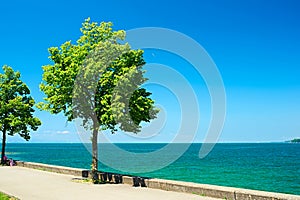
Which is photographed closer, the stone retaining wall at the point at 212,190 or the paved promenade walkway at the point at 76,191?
the stone retaining wall at the point at 212,190

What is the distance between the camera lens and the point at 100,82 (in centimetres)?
1795

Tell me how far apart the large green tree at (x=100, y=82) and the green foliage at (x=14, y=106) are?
48.4 ft

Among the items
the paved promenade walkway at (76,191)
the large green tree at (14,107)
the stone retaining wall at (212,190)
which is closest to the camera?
the stone retaining wall at (212,190)

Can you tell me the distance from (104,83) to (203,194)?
7.35 meters

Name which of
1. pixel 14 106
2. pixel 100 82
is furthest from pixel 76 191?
pixel 14 106

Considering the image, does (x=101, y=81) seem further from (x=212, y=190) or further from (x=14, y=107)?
(x=14, y=107)

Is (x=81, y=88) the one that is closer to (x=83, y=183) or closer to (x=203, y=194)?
(x=83, y=183)

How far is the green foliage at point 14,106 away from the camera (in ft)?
107

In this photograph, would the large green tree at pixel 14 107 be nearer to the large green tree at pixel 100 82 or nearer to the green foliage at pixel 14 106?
the green foliage at pixel 14 106

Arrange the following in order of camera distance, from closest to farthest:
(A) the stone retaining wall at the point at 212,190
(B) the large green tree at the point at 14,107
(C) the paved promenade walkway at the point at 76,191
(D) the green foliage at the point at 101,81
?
1. (A) the stone retaining wall at the point at 212,190
2. (C) the paved promenade walkway at the point at 76,191
3. (D) the green foliage at the point at 101,81
4. (B) the large green tree at the point at 14,107

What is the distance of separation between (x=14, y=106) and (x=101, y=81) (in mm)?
17946

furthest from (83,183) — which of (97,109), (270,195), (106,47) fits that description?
(270,195)

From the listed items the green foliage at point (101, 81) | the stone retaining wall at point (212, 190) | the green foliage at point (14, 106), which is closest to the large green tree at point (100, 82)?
the green foliage at point (101, 81)

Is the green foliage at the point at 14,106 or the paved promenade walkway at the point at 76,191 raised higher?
the green foliage at the point at 14,106
